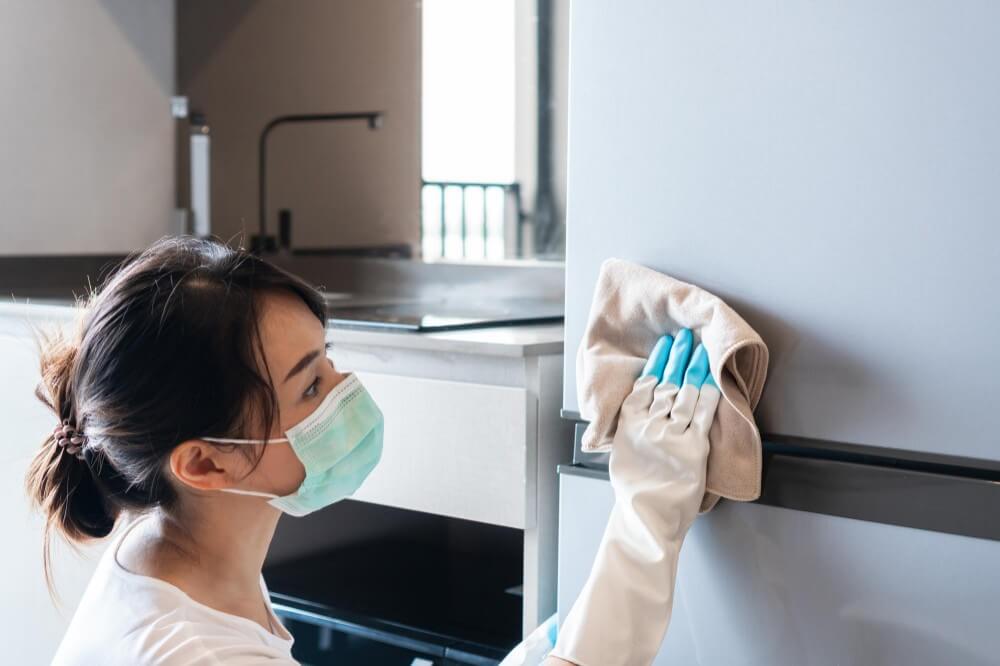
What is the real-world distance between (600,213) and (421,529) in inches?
39.5

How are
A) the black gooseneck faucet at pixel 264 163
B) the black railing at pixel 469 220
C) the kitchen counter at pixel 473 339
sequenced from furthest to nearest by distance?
the black gooseneck faucet at pixel 264 163 → the black railing at pixel 469 220 → the kitchen counter at pixel 473 339

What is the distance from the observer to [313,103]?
2.27 m

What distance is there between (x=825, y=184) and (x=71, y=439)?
70 cm

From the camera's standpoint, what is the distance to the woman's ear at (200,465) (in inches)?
39.8

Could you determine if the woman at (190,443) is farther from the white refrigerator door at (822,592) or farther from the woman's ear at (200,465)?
the white refrigerator door at (822,592)

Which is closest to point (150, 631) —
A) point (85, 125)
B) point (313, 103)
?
point (313, 103)

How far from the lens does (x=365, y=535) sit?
1917mm

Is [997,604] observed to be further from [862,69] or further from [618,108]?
[618,108]

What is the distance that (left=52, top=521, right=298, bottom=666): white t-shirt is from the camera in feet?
2.97

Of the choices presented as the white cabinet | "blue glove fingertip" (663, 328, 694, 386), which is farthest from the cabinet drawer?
"blue glove fingertip" (663, 328, 694, 386)

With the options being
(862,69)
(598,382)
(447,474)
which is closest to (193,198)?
(447,474)

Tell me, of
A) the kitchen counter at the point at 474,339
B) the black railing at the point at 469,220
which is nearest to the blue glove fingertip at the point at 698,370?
the kitchen counter at the point at 474,339

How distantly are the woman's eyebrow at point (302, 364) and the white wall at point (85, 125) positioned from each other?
1.38m

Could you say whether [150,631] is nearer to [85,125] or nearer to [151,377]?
[151,377]
